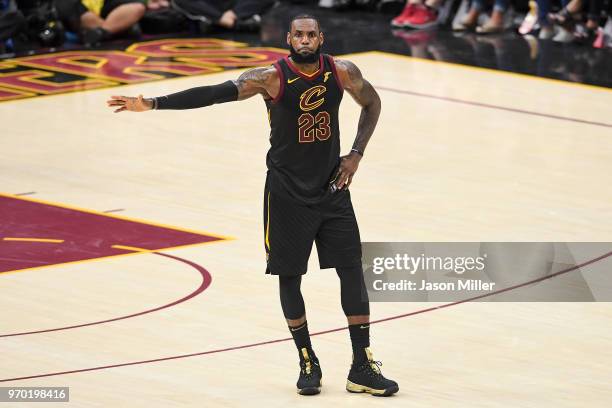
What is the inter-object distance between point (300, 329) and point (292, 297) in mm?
159

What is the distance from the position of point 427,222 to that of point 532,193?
124cm

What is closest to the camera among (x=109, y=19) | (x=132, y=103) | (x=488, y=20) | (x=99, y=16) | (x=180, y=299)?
(x=132, y=103)

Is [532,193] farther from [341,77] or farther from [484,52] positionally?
[484,52]

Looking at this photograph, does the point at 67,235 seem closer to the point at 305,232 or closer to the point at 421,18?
the point at 305,232

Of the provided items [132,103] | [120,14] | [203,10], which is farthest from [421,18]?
[132,103]

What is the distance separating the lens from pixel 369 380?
7.05m

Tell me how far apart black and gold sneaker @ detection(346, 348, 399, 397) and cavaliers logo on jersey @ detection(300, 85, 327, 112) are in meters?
1.17

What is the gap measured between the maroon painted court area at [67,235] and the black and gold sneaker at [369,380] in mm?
2955

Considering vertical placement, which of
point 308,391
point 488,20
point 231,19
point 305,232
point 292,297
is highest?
point 305,232

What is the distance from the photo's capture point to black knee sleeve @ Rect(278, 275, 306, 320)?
Result: 7125 mm

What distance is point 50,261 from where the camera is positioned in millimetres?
9469

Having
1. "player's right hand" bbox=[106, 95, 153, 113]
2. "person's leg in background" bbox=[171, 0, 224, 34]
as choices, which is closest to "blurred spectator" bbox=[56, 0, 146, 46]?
"person's leg in background" bbox=[171, 0, 224, 34]

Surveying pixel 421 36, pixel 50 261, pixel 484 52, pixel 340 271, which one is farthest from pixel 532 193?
pixel 421 36

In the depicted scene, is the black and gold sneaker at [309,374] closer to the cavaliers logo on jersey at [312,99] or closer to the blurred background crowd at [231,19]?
the cavaliers logo on jersey at [312,99]
